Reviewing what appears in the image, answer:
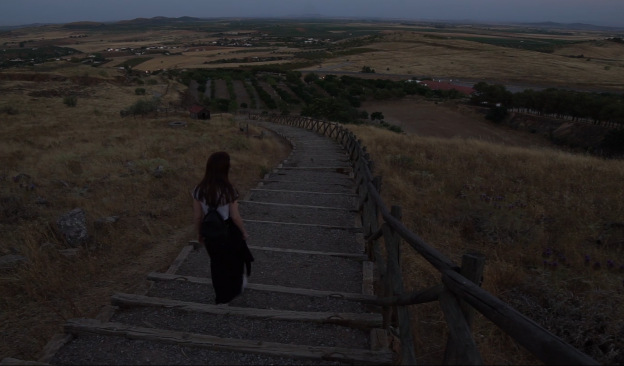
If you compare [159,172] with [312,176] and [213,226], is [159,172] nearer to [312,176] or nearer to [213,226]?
[312,176]

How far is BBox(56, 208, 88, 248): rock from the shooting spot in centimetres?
569

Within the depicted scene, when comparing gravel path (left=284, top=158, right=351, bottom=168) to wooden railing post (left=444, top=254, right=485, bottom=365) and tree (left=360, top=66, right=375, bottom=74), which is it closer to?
wooden railing post (left=444, top=254, right=485, bottom=365)

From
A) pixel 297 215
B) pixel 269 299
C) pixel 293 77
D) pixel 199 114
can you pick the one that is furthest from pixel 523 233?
pixel 293 77

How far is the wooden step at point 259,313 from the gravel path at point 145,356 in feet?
1.77

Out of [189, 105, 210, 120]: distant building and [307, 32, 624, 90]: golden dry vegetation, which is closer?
[189, 105, 210, 120]: distant building

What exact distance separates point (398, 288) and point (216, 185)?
69.8 inches

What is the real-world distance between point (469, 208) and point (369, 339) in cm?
442

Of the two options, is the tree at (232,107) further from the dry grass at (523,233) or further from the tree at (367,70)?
the tree at (367,70)

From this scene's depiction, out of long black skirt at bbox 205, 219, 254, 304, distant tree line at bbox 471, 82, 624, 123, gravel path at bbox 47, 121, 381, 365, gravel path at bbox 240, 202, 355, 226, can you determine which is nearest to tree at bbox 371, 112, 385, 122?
distant tree line at bbox 471, 82, 624, 123

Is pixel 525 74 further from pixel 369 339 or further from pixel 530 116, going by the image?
pixel 369 339

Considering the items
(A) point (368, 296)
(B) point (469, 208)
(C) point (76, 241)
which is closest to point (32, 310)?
(C) point (76, 241)

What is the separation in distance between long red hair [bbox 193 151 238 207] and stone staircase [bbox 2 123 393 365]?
3.31 feet

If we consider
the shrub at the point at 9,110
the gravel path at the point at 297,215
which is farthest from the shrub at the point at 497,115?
the shrub at the point at 9,110

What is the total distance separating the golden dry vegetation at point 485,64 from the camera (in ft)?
222
